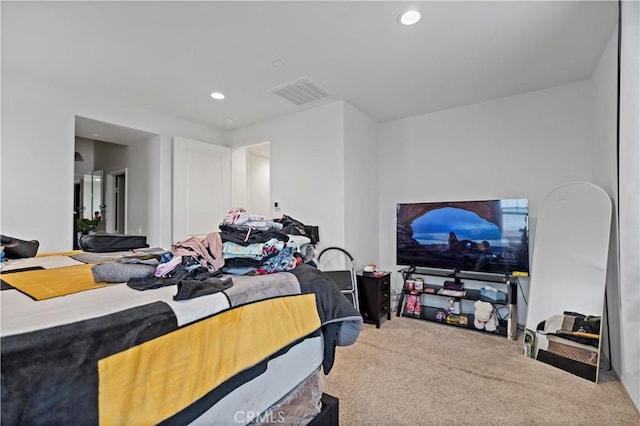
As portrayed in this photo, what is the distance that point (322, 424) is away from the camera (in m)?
1.23

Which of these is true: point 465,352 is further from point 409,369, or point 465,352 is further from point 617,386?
point 617,386

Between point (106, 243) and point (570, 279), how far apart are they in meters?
3.72

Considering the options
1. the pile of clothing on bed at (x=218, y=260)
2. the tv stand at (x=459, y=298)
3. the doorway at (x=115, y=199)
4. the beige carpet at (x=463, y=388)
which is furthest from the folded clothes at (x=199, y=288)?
the doorway at (x=115, y=199)

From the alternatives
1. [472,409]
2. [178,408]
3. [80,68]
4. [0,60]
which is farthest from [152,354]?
[0,60]

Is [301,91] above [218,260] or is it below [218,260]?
above

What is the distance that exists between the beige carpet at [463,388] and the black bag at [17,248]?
2.13m

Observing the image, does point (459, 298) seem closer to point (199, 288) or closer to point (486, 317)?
point (486, 317)

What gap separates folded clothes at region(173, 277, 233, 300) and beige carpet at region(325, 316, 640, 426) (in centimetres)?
122

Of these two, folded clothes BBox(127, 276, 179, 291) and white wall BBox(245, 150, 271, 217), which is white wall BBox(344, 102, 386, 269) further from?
folded clothes BBox(127, 276, 179, 291)

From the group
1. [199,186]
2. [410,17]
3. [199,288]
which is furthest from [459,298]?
[199,186]

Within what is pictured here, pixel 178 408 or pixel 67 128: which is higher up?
pixel 67 128

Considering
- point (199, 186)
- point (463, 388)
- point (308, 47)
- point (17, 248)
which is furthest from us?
point (199, 186)

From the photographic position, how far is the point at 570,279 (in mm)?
2533

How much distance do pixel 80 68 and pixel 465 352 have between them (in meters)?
4.21
